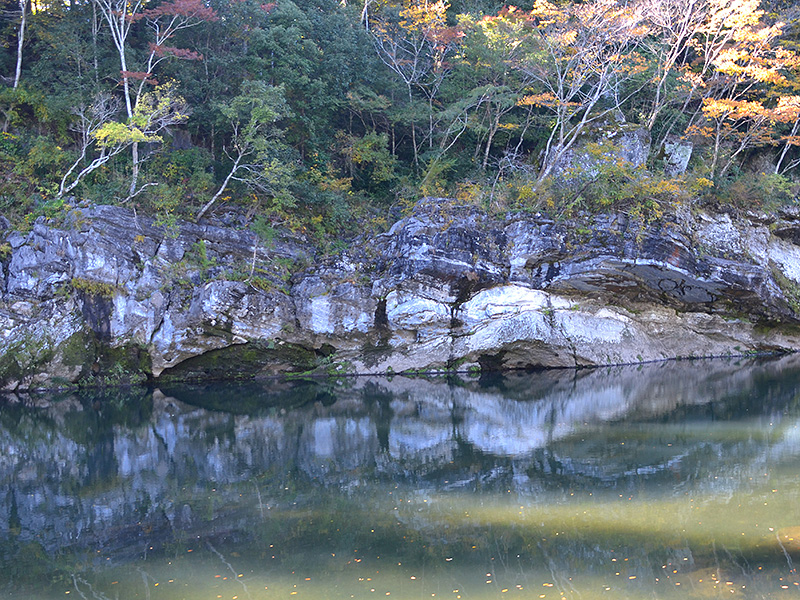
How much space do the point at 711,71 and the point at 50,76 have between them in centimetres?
2237

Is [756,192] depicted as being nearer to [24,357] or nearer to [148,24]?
[148,24]

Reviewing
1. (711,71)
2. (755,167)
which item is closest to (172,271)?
(711,71)

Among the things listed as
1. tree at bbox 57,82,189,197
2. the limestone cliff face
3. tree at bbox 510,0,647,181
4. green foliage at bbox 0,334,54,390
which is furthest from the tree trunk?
Answer: tree at bbox 510,0,647,181

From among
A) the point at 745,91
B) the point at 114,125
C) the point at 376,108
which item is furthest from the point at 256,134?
the point at 745,91

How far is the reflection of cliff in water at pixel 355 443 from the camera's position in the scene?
8523mm

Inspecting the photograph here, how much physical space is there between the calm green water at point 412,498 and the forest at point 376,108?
799 cm

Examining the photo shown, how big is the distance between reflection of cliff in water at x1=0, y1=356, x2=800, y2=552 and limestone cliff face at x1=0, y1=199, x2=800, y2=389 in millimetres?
1774

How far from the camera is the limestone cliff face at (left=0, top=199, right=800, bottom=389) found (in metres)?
18.0

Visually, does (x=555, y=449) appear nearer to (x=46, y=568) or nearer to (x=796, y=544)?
(x=796, y=544)

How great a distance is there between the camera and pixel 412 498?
826 centimetres

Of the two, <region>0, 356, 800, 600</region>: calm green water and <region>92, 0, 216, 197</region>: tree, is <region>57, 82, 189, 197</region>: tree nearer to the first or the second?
<region>92, 0, 216, 197</region>: tree

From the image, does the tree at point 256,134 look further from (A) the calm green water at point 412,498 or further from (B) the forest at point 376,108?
(A) the calm green water at point 412,498

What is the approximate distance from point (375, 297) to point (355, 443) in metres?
8.00

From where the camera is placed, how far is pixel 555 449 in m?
10.5
